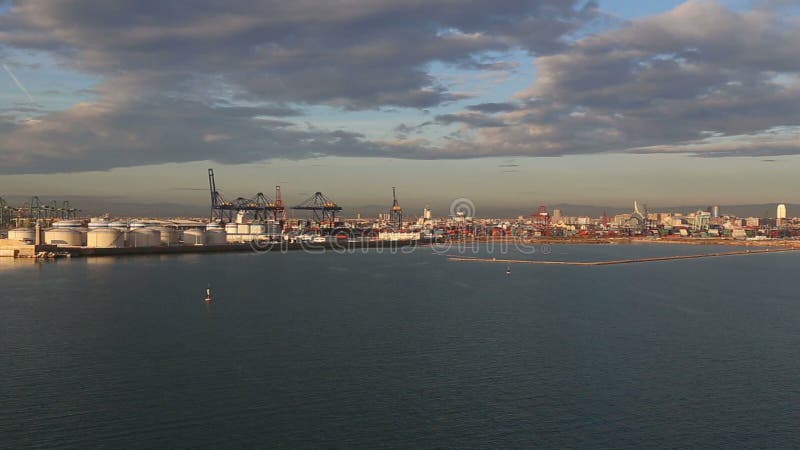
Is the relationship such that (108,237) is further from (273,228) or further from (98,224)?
(273,228)

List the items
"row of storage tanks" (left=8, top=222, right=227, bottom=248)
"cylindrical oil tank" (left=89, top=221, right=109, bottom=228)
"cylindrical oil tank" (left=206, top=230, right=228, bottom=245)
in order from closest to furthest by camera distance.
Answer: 1. "row of storage tanks" (left=8, top=222, right=227, bottom=248)
2. "cylindrical oil tank" (left=89, top=221, right=109, bottom=228)
3. "cylindrical oil tank" (left=206, top=230, right=228, bottom=245)

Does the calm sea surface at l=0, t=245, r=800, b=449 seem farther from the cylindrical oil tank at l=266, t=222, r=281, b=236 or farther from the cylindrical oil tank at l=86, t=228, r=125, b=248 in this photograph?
the cylindrical oil tank at l=266, t=222, r=281, b=236

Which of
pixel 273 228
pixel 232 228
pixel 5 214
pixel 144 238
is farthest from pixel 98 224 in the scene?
pixel 5 214

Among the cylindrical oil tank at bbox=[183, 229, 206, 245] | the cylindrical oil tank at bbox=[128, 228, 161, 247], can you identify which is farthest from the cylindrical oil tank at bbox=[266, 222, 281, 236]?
the cylindrical oil tank at bbox=[128, 228, 161, 247]

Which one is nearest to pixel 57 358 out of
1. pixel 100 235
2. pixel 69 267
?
pixel 69 267

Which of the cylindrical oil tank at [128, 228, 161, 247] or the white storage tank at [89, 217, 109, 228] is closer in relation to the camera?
the cylindrical oil tank at [128, 228, 161, 247]

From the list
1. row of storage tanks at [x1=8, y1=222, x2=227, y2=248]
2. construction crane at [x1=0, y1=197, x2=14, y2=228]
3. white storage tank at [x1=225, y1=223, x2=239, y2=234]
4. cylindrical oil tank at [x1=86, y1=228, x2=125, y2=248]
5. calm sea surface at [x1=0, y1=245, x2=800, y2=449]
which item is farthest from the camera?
construction crane at [x1=0, y1=197, x2=14, y2=228]

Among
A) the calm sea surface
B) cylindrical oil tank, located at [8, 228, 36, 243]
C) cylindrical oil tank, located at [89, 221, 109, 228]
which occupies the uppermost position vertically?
cylindrical oil tank, located at [89, 221, 109, 228]
